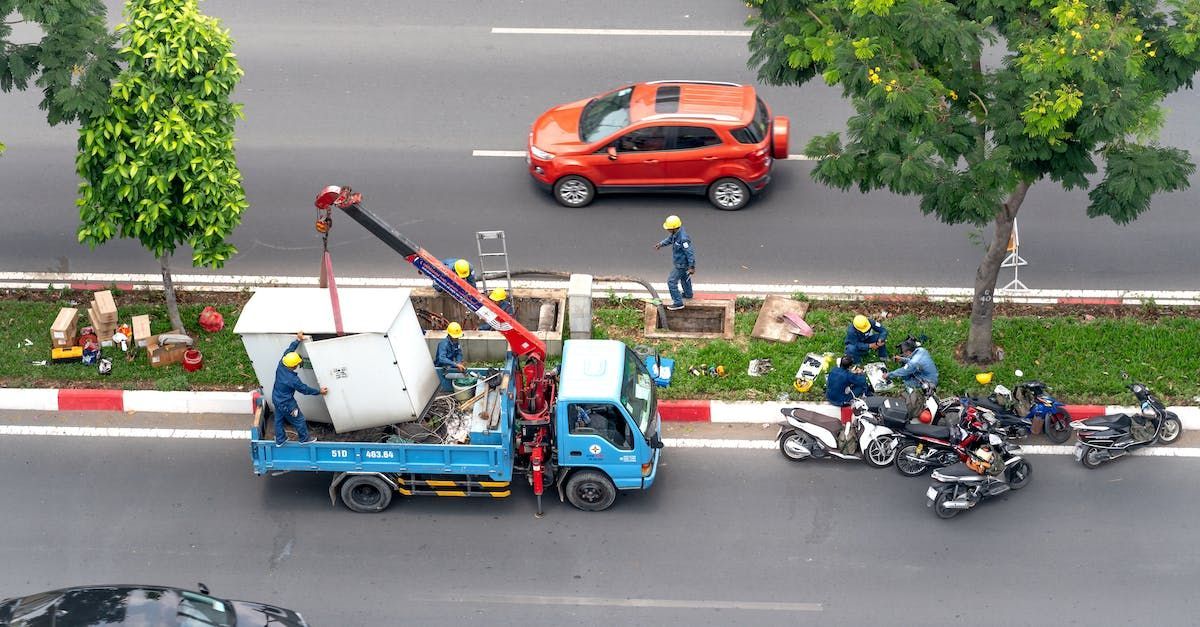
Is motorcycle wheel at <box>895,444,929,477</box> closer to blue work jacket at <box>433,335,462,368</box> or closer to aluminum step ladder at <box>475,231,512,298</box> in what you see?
blue work jacket at <box>433,335,462,368</box>

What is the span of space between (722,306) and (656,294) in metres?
0.92

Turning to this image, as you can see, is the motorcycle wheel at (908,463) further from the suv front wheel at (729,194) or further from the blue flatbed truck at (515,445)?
the suv front wheel at (729,194)

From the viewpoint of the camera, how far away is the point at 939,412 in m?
13.8

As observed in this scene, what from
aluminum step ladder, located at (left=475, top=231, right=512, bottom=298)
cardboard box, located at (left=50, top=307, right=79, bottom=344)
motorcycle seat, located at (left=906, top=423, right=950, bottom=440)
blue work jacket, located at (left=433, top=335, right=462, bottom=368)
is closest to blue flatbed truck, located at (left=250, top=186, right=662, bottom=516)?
blue work jacket, located at (left=433, top=335, right=462, bottom=368)

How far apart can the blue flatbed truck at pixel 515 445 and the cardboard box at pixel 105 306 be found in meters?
3.59

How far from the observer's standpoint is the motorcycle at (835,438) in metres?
13.5

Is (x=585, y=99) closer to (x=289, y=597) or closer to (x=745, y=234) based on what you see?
(x=745, y=234)

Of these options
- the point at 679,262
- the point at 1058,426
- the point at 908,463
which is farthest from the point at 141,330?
the point at 1058,426

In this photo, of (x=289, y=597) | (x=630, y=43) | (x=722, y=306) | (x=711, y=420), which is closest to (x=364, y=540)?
(x=289, y=597)

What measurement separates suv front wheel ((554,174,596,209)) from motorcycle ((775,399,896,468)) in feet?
19.4

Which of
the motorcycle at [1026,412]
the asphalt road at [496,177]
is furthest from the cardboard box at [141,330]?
the motorcycle at [1026,412]

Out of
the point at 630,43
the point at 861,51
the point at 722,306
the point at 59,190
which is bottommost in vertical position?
the point at 722,306

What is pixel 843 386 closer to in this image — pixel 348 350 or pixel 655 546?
pixel 655 546

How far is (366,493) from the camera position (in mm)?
13031
